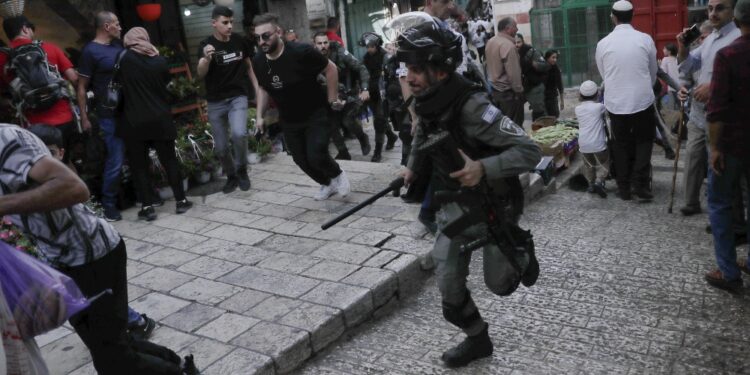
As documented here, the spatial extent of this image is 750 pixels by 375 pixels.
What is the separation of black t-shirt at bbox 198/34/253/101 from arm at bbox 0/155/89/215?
4902 mm

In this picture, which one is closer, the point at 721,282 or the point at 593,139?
the point at 721,282

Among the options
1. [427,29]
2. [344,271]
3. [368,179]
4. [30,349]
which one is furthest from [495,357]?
[368,179]

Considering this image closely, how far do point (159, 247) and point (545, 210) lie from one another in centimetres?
395

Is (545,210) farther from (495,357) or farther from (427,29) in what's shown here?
(427,29)

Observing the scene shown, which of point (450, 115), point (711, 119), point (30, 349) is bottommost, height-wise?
point (30, 349)

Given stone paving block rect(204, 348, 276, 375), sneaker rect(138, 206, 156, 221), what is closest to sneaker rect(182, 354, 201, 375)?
stone paving block rect(204, 348, 276, 375)

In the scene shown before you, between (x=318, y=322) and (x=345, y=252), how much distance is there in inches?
49.7

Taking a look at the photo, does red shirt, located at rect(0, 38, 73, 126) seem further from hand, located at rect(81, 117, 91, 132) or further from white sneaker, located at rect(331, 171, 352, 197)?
white sneaker, located at rect(331, 171, 352, 197)

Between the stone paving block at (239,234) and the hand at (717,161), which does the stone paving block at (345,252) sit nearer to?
the stone paving block at (239,234)

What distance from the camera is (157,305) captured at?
16.8ft

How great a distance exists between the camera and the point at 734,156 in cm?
478

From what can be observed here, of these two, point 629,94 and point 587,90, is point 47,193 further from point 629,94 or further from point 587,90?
point 587,90

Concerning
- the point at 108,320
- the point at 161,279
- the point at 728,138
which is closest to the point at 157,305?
the point at 161,279

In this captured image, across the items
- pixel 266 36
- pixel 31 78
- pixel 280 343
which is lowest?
pixel 280 343
